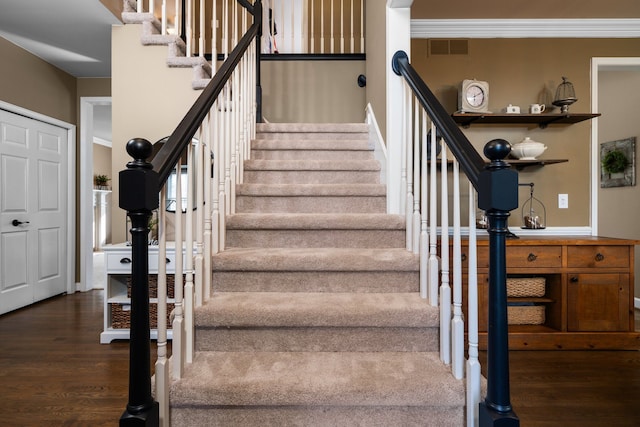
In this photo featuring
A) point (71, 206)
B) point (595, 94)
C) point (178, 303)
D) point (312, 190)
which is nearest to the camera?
point (178, 303)

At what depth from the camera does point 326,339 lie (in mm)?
1539

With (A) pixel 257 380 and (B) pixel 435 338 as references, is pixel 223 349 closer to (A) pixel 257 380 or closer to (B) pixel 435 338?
(A) pixel 257 380

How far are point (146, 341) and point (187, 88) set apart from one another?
244 centimetres

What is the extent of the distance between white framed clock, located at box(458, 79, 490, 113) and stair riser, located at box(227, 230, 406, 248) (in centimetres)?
150

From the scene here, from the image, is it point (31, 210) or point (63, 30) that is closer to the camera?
point (63, 30)

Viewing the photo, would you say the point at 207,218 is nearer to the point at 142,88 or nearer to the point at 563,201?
the point at 142,88

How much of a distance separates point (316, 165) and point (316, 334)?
4.50 ft

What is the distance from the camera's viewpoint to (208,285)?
164 centimetres

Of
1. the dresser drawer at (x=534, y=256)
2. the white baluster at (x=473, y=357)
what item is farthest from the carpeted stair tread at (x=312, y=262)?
the dresser drawer at (x=534, y=256)

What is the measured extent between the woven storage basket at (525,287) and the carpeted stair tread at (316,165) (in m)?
1.28

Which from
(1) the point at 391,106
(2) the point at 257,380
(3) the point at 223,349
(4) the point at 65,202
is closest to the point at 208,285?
(3) the point at 223,349

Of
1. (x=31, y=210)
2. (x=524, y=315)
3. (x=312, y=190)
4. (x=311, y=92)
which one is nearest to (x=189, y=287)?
(x=312, y=190)

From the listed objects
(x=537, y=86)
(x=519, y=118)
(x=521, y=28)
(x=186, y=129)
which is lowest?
(x=186, y=129)

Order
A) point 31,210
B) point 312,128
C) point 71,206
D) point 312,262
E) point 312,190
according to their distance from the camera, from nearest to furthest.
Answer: point 312,262 → point 312,190 → point 312,128 → point 31,210 → point 71,206
